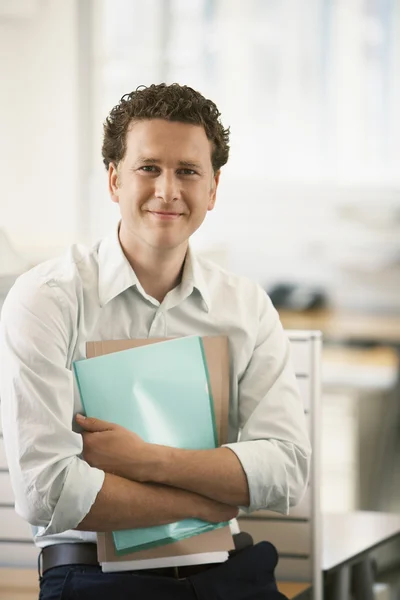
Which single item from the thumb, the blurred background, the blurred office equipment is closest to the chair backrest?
the thumb

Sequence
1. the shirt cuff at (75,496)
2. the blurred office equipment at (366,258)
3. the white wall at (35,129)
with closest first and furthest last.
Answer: the shirt cuff at (75,496)
the white wall at (35,129)
the blurred office equipment at (366,258)

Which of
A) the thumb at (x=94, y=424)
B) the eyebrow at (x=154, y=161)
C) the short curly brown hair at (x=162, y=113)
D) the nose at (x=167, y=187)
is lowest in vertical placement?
the thumb at (x=94, y=424)

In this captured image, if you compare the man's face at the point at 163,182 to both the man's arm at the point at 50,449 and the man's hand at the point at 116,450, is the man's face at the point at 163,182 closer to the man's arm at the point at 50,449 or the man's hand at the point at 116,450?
the man's arm at the point at 50,449

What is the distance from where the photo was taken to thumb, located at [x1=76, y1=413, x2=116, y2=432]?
1257 mm

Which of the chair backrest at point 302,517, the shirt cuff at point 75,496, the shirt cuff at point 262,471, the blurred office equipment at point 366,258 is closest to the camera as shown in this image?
the shirt cuff at point 75,496

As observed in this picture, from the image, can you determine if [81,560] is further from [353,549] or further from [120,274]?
[353,549]

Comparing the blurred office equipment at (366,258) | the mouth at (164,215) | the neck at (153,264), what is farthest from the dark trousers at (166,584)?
the blurred office equipment at (366,258)

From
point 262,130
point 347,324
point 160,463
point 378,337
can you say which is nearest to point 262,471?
point 160,463

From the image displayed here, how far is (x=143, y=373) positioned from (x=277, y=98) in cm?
403

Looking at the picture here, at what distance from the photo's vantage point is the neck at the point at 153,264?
1374 millimetres

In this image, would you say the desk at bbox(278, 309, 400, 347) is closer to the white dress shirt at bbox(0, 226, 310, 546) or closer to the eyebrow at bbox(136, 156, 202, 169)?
the white dress shirt at bbox(0, 226, 310, 546)

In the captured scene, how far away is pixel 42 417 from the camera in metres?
1.20

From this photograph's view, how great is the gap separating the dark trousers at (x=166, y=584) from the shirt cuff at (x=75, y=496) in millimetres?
101

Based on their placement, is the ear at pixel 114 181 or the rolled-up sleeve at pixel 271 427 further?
the ear at pixel 114 181
